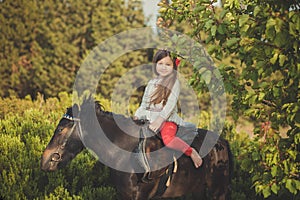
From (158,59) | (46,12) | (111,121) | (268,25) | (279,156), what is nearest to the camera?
(268,25)

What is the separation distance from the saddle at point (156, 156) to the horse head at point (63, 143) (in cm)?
88

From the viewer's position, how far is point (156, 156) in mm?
5832

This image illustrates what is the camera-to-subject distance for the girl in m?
5.92

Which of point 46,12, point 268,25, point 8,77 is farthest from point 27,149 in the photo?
point 46,12

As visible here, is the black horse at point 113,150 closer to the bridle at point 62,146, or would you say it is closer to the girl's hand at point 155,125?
the bridle at point 62,146

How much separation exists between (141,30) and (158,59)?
16820 mm

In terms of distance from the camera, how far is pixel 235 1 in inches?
215

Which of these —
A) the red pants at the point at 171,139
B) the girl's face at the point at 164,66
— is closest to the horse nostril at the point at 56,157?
the red pants at the point at 171,139

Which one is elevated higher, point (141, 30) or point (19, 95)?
point (141, 30)

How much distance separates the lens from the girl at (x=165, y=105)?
233 inches

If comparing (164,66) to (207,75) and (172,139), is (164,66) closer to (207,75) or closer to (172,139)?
(207,75)

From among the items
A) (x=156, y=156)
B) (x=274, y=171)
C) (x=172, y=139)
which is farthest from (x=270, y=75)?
(x=156, y=156)

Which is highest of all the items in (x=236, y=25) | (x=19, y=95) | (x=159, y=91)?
(x=236, y=25)

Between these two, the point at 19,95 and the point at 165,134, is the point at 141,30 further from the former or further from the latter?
the point at 165,134
